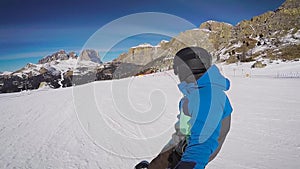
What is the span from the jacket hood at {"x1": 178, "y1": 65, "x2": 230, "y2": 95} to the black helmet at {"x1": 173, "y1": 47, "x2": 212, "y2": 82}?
51mm

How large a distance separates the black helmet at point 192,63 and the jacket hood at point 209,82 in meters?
0.05

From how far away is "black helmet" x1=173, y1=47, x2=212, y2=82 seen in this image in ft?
5.02

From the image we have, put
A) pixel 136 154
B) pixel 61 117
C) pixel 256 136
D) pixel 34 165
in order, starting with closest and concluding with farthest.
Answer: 1. pixel 34 165
2. pixel 136 154
3. pixel 256 136
4. pixel 61 117

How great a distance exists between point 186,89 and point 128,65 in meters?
2.20

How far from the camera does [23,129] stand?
6.02 metres

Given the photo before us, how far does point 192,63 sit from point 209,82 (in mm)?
215

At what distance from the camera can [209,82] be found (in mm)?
1416

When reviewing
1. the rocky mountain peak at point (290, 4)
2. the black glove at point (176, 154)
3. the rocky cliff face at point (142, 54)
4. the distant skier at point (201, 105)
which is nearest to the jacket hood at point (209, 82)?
the distant skier at point (201, 105)

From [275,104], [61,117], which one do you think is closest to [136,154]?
[61,117]

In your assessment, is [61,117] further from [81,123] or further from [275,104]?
[275,104]

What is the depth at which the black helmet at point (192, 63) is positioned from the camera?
5.02ft

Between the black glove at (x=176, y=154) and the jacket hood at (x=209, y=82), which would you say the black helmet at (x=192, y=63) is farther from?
the black glove at (x=176, y=154)

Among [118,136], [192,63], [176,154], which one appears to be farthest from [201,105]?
[118,136]

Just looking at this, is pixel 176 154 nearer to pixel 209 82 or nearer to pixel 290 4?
pixel 209 82
